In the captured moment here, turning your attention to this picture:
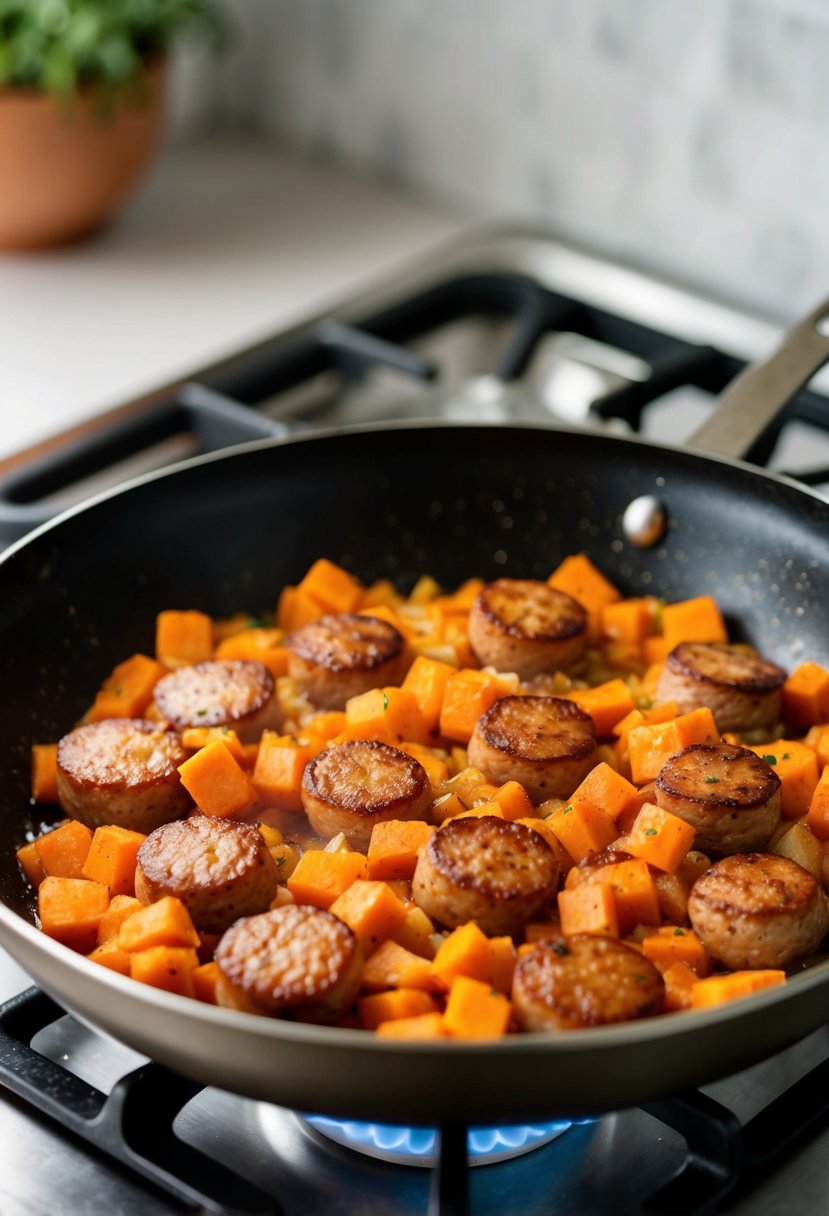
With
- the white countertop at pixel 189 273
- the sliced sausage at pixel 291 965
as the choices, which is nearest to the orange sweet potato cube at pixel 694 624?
the sliced sausage at pixel 291 965

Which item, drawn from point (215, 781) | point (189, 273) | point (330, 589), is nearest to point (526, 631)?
point (330, 589)

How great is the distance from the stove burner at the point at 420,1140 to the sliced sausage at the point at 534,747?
28 centimetres

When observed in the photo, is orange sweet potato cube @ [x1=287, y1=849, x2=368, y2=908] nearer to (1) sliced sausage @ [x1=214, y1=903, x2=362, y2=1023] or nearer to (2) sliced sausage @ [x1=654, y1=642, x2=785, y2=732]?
(1) sliced sausage @ [x1=214, y1=903, x2=362, y2=1023]

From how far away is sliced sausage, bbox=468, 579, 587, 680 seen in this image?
1430mm

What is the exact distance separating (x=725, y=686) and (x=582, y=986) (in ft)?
1.46

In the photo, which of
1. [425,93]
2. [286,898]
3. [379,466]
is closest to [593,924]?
[286,898]

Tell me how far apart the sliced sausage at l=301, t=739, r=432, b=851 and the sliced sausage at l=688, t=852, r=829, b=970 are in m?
0.24

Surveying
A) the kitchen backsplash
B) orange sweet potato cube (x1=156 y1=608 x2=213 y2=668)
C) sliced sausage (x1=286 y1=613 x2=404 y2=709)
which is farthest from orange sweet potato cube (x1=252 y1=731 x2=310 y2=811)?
the kitchen backsplash

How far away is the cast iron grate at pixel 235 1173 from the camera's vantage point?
0.99 metres

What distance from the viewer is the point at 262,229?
94.6 inches

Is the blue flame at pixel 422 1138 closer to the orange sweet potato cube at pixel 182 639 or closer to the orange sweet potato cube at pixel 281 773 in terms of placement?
the orange sweet potato cube at pixel 281 773

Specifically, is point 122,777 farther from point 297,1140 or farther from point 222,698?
point 297,1140

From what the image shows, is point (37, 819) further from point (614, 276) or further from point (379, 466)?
point (614, 276)

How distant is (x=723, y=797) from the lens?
3.91ft
